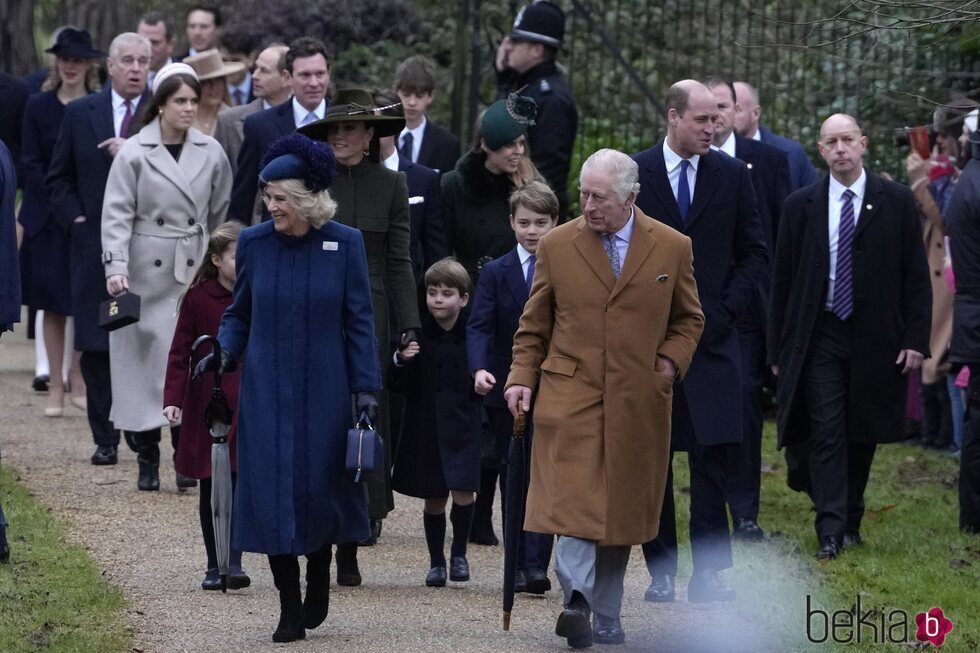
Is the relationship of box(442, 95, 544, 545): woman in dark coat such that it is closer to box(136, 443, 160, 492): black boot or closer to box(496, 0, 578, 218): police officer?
box(496, 0, 578, 218): police officer

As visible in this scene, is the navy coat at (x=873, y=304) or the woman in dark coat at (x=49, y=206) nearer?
the navy coat at (x=873, y=304)

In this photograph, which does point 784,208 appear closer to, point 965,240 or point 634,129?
point 965,240

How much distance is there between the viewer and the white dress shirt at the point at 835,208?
376 inches

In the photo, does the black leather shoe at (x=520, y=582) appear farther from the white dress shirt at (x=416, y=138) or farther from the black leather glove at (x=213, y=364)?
the white dress shirt at (x=416, y=138)

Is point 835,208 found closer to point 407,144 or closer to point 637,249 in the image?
point 637,249

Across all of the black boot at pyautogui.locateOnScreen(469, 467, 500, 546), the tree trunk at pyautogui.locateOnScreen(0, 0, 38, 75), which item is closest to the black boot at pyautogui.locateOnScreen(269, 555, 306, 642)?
the black boot at pyautogui.locateOnScreen(469, 467, 500, 546)

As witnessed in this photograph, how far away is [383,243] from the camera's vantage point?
8.88 m

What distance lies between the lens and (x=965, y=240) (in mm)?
9945

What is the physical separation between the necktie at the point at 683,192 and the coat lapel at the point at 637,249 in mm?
1035

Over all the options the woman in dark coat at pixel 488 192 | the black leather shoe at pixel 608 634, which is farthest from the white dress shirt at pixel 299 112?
the black leather shoe at pixel 608 634

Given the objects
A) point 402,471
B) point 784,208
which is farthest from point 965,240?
point 402,471

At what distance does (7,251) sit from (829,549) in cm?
417

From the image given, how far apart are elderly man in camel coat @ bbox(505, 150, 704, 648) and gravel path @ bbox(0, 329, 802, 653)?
45cm

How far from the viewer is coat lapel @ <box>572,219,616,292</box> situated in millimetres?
7266
